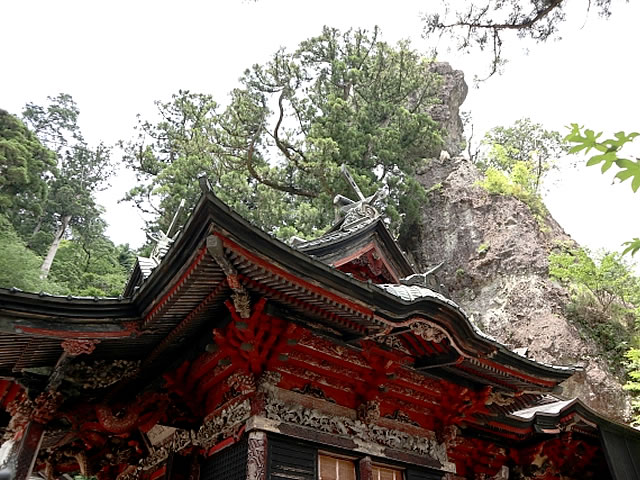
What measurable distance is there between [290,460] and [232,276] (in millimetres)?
2546

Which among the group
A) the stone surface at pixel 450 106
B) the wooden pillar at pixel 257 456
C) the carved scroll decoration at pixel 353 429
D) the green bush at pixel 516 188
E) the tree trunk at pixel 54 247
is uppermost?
the stone surface at pixel 450 106

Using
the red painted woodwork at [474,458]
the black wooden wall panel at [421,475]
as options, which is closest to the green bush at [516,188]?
the red painted woodwork at [474,458]

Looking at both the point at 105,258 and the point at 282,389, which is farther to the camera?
the point at 105,258

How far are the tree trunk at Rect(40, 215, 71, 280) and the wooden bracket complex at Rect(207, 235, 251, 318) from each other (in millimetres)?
26383

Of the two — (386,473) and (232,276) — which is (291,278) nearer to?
(232,276)

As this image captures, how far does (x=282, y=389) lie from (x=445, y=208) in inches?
814

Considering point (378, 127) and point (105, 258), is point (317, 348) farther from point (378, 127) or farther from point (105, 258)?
point (105, 258)

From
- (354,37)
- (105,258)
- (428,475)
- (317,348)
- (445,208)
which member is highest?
(354,37)

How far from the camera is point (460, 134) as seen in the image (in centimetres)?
3541

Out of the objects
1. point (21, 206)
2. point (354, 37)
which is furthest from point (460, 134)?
point (21, 206)

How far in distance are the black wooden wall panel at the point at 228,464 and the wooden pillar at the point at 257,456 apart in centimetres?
11

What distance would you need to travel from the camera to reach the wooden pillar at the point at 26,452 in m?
5.75

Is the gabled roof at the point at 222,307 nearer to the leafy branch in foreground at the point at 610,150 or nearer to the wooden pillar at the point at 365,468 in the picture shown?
the wooden pillar at the point at 365,468

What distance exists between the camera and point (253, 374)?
610 cm
